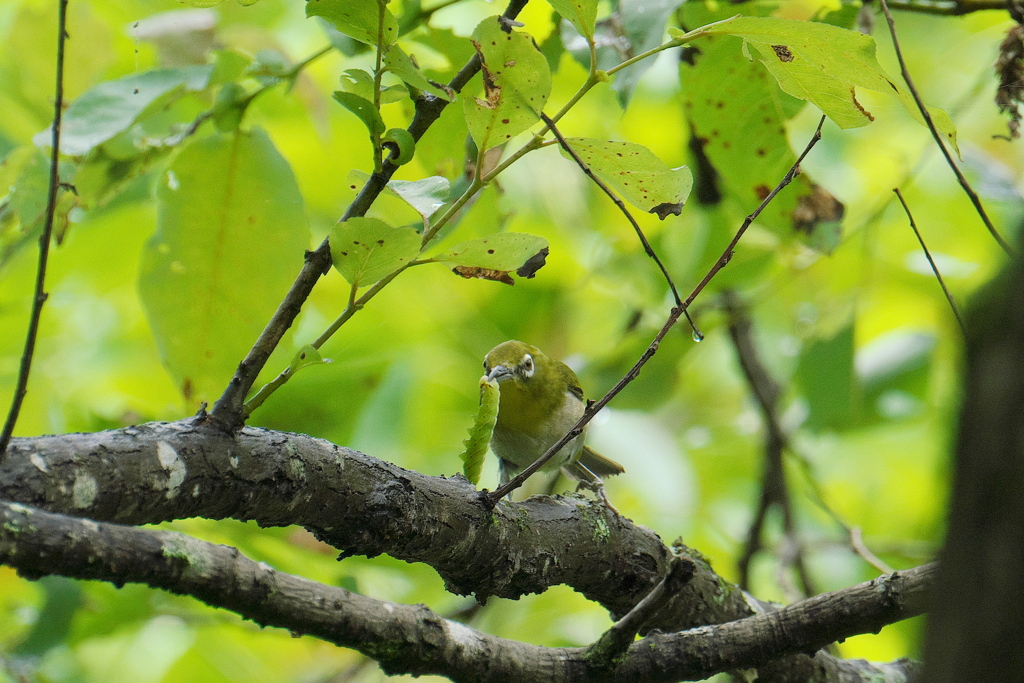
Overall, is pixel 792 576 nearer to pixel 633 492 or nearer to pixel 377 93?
pixel 633 492

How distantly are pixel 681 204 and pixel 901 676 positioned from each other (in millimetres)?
1638

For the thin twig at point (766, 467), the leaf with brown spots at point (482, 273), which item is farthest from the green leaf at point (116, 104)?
the thin twig at point (766, 467)

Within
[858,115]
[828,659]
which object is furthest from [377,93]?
[828,659]

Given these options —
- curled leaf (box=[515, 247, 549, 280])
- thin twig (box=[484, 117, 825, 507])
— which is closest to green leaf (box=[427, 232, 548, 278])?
curled leaf (box=[515, 247, 549, 280])

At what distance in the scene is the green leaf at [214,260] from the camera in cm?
186

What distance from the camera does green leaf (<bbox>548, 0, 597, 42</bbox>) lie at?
1.29 m

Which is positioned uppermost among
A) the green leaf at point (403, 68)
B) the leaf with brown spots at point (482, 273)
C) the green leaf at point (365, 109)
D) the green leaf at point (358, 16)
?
the green leaf at point (358, 16)

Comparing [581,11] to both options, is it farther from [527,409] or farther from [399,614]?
[527,409]

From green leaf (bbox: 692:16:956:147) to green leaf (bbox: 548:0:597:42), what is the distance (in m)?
0.15

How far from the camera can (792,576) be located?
14.1ft

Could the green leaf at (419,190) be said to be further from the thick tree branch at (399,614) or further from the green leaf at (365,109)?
the thick tree branch at (399,614)

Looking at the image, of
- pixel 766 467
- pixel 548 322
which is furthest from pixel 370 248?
pixel 766 467

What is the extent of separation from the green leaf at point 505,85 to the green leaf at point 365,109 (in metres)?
0.14

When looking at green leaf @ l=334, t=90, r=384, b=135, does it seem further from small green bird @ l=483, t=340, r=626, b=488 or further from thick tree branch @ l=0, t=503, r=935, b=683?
small green bird @ l=483, t=340, r=626, b=488
